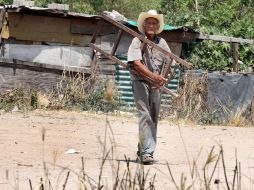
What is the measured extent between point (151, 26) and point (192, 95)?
1027cm

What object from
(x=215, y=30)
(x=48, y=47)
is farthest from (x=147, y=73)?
(x=215, y=30)

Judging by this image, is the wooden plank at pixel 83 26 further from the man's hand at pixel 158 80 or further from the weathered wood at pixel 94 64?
the man's hand at pixel 158 80

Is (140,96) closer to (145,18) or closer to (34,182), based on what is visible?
(145,18)

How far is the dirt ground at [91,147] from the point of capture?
6.13m

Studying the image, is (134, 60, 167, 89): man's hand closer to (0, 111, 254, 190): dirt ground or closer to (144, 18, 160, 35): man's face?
(144, 18, 160, 35): man's face

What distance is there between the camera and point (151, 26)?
725 centimetres

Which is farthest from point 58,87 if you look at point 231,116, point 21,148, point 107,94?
point 107,94

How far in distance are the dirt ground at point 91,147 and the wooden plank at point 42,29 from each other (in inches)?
106

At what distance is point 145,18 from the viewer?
732 centimetres

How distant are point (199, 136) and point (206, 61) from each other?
297 inches

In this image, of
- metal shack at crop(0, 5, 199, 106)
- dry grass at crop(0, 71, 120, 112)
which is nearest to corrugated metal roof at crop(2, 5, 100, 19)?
metal shack at crop(0, 5, 199, 106)

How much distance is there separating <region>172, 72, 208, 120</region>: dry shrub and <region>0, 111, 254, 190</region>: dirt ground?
2.49 m

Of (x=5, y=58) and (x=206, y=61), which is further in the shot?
(x=206, y=61)

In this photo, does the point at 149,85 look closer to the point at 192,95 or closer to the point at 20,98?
the point at 20,98
